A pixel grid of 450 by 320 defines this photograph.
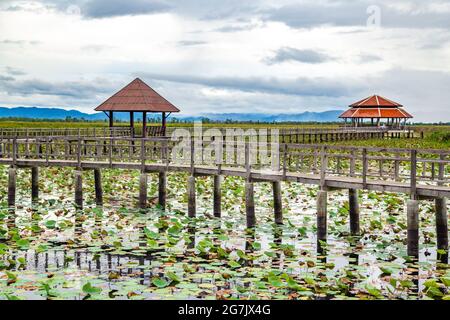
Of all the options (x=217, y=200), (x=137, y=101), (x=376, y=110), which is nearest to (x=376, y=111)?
(x=376, y=110)

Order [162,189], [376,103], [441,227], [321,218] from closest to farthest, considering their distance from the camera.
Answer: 1. [441,227]
2. [321,218]
3. [162,189]
4. [376,103]

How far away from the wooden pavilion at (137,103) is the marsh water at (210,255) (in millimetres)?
13308

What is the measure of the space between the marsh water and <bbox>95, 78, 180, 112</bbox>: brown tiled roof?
13.4 metres

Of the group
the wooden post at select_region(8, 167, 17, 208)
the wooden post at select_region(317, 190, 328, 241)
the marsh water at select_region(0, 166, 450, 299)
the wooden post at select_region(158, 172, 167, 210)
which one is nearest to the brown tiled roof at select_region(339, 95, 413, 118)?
the marsh water at select_region(0, 166, 450, 299)

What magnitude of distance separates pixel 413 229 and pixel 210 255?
182 inches

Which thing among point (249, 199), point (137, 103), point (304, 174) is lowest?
point (249, 199)

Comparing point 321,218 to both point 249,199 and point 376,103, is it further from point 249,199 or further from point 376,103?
point 376,103

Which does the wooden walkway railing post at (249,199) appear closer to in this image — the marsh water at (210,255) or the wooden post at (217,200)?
the marsh water at (210,255)

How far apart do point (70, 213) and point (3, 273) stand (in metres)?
7.78

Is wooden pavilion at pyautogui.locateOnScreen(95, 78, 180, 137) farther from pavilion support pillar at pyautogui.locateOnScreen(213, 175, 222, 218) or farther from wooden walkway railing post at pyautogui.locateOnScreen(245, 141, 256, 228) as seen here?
wooden walkway railing post at pyautogui.locateOnScreen(245, 141, 256, 228)

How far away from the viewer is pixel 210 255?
13531mm

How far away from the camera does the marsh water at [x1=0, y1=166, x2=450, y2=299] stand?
10906 millimetres

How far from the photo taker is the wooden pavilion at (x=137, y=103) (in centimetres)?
3519
